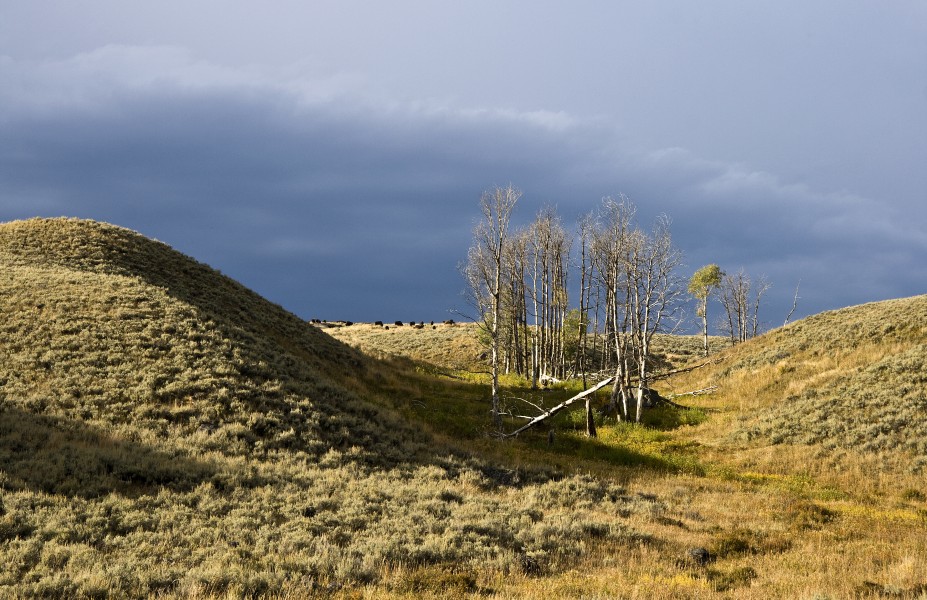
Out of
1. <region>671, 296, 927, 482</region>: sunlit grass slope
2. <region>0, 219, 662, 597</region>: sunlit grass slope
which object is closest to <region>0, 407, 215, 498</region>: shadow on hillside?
<region>0, 219, 662, 597</region>: sunlit grass slope

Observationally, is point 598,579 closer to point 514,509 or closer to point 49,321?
point 514,509

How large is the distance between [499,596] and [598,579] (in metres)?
1.96

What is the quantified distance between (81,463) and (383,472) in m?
7.79

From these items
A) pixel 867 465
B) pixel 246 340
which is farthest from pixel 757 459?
pixel 246 340

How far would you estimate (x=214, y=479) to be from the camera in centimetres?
1404

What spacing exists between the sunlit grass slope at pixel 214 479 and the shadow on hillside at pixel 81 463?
6 cm

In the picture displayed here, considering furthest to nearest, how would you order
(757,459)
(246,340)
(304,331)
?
(304,331)
(246,340)
(757,459)

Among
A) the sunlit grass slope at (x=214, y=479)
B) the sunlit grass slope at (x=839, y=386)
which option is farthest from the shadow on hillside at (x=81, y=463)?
the sunlit grass slope at (x=839, y=386)

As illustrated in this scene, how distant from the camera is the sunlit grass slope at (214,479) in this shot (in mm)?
9344

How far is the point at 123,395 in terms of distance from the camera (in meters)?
19.1

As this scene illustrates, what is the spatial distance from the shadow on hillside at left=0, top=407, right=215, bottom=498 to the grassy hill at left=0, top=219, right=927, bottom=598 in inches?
3.2

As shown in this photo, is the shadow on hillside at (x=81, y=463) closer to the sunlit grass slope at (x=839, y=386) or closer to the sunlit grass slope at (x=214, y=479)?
the sunlit grass slope at (x=214, y=479)

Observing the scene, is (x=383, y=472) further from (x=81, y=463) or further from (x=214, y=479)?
(x=81, y=463)

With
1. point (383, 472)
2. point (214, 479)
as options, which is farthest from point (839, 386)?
point (214, 479)
